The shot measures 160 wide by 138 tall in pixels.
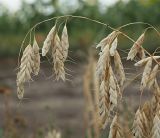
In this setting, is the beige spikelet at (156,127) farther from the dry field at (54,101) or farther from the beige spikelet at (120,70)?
the dry field at (54,101)

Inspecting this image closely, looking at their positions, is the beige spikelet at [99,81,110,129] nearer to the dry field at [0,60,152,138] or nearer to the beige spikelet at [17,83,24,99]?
the beige spikelet at [17,83,24,99]

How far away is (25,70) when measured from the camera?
6.08 ft

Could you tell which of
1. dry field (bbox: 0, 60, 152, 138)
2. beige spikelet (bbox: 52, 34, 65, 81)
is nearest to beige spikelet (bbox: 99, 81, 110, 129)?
beige spikelet (bbox: 52, 34, 65, 81)

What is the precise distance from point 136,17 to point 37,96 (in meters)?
2.48

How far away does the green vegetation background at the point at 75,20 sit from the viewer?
878 centimetres

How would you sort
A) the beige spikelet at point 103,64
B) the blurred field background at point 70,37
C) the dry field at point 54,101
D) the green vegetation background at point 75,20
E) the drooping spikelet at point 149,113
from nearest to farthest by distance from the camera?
the beige spikelet at point 103,64 < the drooping spikelet at point 149,113 < the dry field at point 54,101 < the blurred field background at point 70,37 < the green vegetation background at point 75,20

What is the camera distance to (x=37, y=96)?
23.9 feet

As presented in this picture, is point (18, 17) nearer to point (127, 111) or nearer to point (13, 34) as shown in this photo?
point (13, 34)

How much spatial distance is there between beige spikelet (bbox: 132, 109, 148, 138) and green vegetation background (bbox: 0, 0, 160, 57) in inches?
259

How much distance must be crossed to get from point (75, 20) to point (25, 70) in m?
7.82

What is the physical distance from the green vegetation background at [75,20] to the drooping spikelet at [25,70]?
657 cm

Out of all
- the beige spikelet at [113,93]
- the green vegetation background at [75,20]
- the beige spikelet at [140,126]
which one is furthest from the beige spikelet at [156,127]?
the green vegetation background at [75,20]

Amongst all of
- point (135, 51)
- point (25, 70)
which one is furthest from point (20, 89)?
point (135, 51)

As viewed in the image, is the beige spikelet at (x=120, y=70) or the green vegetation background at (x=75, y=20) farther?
the green vegetation background at (x=75, y=20)
